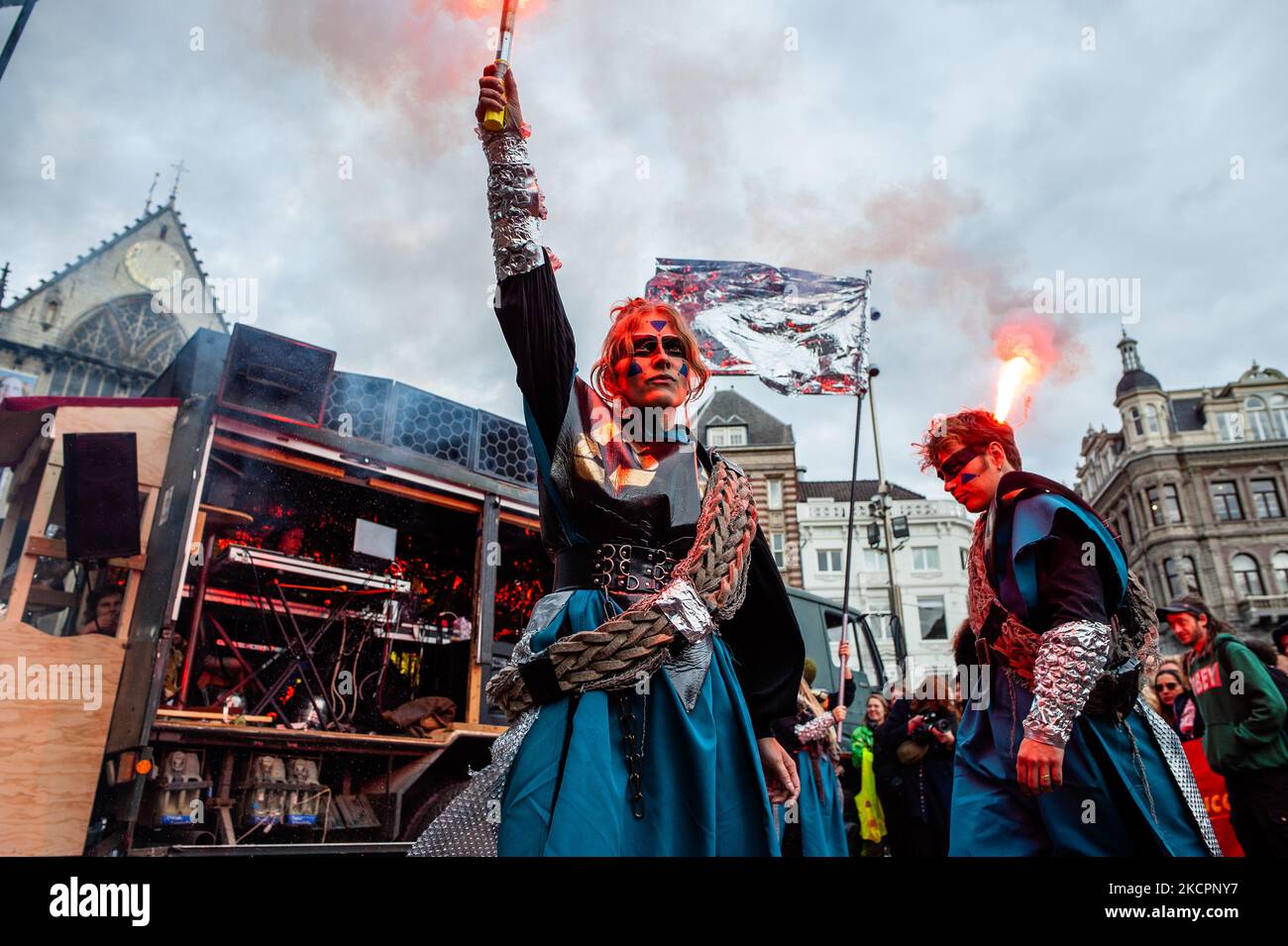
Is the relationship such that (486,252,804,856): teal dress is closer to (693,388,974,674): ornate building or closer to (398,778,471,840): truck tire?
(398,778,471,840): truck tire

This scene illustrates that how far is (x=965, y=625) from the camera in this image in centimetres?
347

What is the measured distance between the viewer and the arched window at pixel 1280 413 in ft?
157

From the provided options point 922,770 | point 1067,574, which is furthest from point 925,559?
point 1067,574

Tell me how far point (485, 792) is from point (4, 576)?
7.12 m

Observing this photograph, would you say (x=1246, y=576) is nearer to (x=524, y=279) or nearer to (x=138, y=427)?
(x=138, y=427)

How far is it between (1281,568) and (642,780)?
5343 cm

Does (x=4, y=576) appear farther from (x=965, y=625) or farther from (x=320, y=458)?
(x=965, y=625)

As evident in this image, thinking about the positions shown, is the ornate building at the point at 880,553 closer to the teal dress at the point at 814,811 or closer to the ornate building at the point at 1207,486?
the ornate building at the point at 1207,486

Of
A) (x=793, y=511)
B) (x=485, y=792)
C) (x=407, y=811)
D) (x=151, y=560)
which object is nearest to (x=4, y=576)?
(x=151, y=560)

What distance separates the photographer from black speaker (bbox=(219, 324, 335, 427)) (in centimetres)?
723

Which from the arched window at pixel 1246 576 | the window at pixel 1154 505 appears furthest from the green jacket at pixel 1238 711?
the window at pixel 1154 505

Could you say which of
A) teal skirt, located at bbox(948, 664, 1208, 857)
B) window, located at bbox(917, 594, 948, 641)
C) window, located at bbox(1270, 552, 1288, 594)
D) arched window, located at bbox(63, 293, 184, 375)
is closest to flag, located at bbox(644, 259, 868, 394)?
teal skirt, located at bbox(948, 664, 1208, 857)

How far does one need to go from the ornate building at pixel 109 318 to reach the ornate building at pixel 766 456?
75.9ft
